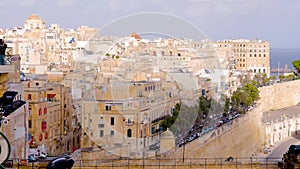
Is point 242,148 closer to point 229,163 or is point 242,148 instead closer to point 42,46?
point 229,163

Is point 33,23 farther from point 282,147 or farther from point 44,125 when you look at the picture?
point 44,125

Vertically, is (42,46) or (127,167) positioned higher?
(42,46)

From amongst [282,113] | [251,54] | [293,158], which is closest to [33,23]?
[251,54]

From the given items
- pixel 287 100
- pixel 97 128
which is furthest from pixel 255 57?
pixel 97 128

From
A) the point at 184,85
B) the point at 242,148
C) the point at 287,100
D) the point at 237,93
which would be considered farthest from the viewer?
the point at 287,100

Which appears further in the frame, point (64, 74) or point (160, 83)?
point (64, 74)

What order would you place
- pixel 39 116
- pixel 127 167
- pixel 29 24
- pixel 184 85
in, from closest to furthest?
pixel 127 167, pixel 39 116, pixel 184 85, pixel 29 24

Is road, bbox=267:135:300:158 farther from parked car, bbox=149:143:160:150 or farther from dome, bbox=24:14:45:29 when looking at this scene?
dome, bbox=24:14:45:29

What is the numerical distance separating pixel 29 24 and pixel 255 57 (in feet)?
44.7

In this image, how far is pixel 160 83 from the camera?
1516 cm

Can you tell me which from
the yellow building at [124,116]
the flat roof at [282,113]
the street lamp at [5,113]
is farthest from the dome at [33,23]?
the street lamp at [5,113]

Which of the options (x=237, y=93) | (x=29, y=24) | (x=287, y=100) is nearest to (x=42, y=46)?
(x=29, y=24)

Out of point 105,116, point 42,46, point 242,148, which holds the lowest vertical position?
point 242,148

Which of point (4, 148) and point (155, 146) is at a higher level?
point (4, 148)
